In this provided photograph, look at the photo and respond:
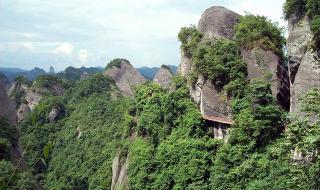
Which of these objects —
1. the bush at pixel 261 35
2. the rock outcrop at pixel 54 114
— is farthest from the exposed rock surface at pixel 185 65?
the rock outcrop at pixel 54 114

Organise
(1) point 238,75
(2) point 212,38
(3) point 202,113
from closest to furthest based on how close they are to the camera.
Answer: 1. (1) point 238,75
2. (3) point 202,113
3. (2) point 212,38

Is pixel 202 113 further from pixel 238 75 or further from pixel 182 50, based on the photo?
pixel 182 50

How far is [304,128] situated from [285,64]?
1437cm

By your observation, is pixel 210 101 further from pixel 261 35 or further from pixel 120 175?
pixel 120 175

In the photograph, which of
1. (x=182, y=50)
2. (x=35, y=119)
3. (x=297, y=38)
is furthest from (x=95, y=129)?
(x=35, y=119)

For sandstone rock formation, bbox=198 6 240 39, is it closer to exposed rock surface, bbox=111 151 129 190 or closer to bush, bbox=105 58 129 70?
exposed rock surface, bbox=111 151 129 190

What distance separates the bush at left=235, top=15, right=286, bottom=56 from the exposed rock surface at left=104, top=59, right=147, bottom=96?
4484cm

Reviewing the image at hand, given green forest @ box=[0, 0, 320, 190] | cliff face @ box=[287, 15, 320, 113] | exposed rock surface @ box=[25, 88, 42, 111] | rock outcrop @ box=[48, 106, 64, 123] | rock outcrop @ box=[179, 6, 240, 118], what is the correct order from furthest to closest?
exposed rock surface @ box=[25, 88, 42, 111] → rock outcrop @ box=[48, 106, 64, 123] → rock outcrop @ box=[179, 6, 240, 118] → cliff face @ box=[287, 15, 320, 113] → green forest @ box=[0, 0, 320, 190]

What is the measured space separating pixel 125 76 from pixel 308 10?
53.3 meters

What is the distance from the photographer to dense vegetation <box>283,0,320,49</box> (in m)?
17.1

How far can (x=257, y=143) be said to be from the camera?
1934 centimetres

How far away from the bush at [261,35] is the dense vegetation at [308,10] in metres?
2.67

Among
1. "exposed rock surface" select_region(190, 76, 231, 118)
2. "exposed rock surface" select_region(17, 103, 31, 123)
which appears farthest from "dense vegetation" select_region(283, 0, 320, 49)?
"exposed rock surface" select_region(17, 103, 31, 123)

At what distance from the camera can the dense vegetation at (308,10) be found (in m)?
17.1
